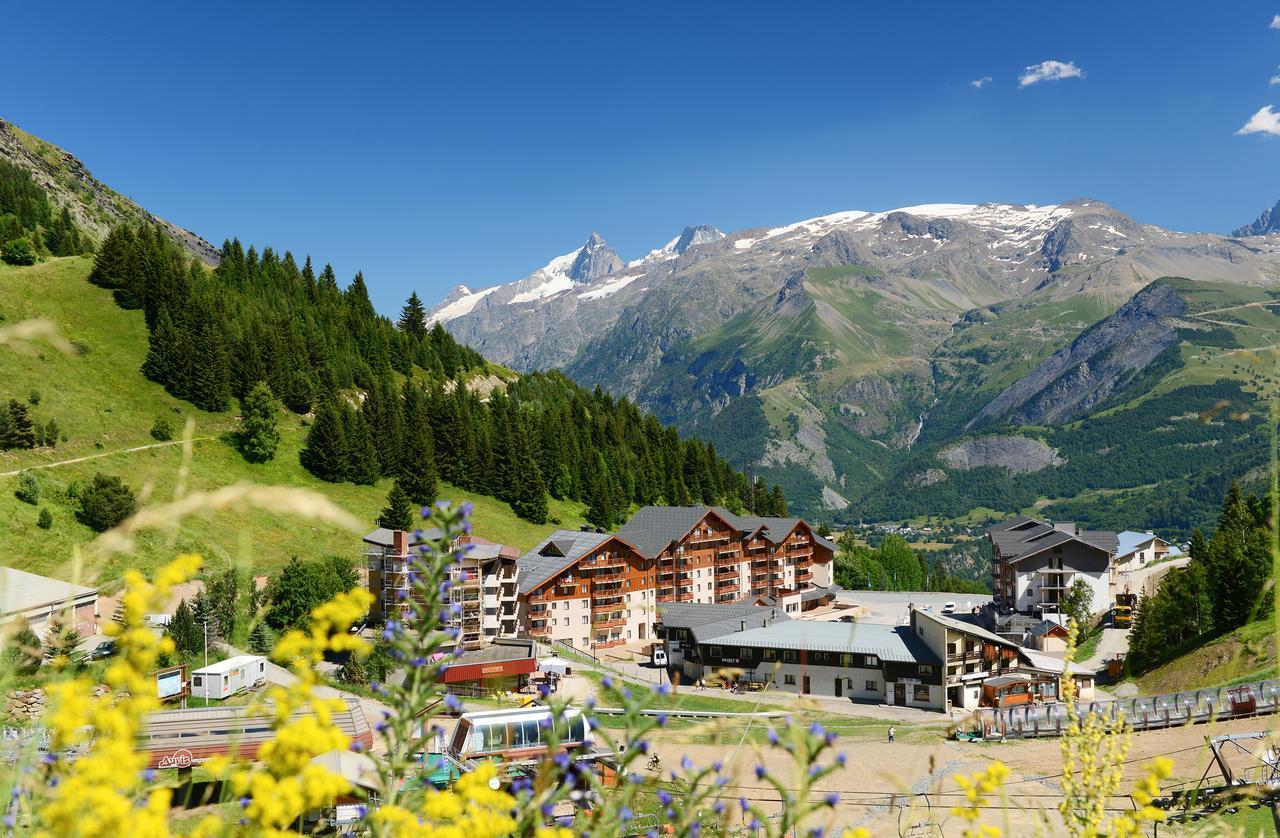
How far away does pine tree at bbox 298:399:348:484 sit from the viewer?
9631 centimetres

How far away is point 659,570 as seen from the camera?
97125mm

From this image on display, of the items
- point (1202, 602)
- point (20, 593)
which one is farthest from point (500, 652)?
point (1202, 602)

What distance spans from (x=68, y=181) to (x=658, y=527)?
158 metres

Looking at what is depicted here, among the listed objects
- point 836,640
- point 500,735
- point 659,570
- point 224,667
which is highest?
point 659,570

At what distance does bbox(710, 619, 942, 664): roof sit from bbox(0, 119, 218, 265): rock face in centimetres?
14965

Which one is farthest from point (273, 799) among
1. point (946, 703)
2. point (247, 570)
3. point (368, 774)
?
point (946, 703)

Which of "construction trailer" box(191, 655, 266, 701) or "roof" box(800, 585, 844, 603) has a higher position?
"roof" box(800, 585, 844, 603)

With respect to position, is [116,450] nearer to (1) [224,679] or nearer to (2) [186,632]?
(2) [186,632]

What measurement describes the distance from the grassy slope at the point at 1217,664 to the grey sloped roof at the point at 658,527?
155 ft

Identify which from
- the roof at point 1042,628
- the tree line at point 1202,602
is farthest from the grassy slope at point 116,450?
the tree line at point 1202,602

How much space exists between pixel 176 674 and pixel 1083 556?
325 feet

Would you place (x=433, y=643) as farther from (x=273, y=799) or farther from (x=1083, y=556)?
(x=1083, y=556)

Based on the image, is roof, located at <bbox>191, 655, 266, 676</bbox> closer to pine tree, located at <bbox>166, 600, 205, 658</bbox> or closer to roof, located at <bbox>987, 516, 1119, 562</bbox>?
pine tree, located at <bbox>166, 600, 205, 658</bbox>

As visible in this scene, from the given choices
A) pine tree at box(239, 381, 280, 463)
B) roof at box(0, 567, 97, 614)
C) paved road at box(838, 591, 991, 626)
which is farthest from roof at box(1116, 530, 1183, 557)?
roof at box(0, 567, 97, 614)
